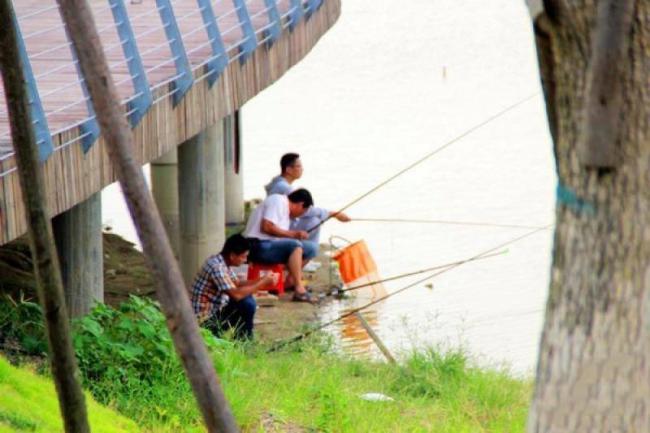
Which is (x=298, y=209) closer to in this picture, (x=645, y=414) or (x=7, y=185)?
(x=7, y=185)

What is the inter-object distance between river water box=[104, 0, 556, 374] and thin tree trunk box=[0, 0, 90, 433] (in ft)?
21.0

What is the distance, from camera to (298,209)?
12.9 metres

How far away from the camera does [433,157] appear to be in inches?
792

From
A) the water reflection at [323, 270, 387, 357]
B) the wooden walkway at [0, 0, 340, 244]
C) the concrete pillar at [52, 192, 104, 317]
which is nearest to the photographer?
the wooden walkway at [0, 0, 340, 244]

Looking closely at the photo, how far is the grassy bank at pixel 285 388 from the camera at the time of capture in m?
8.15

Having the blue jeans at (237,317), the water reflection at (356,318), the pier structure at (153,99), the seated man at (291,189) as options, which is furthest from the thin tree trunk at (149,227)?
the seated man at (291,189)

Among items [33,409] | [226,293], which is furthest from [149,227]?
[226,293]

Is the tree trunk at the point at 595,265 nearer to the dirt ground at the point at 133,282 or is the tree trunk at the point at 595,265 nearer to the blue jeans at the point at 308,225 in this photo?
the dirt ground at the point at 133,282

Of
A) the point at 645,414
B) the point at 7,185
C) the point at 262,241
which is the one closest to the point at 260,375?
the point at 7,185

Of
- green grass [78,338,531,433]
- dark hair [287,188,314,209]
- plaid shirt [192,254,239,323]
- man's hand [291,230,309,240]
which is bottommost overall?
green grass [78,338,531,433]

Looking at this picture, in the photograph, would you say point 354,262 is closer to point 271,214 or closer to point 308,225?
point 308,225

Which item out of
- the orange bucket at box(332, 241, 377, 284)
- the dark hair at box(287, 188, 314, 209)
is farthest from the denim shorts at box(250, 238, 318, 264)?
the orange bucket at box(332, 241, 377, 284)

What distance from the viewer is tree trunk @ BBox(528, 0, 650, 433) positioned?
14.5ft

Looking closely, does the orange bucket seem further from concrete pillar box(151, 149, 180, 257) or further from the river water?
concrete pillar box(151, 149, 180, 257)
